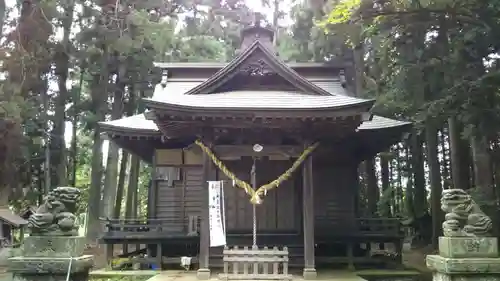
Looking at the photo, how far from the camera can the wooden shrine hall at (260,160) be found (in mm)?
10219

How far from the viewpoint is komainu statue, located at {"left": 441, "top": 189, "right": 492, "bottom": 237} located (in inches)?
289

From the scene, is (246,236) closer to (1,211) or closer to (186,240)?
(186,240)

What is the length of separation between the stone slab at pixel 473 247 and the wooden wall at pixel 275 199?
513 centimetres

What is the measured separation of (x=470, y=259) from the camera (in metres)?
7.20

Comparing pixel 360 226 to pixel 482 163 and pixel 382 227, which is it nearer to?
pixel 382 227

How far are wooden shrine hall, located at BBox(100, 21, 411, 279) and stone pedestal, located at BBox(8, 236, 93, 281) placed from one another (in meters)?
3.15

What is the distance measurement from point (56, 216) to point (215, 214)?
3.62 meters

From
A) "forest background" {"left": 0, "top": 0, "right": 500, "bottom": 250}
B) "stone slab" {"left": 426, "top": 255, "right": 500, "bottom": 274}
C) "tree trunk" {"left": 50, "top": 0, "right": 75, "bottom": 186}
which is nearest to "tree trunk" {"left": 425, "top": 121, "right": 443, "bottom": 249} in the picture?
"forest background" {"left": 0, "top": 0, "right": 500, "bottom": 250}

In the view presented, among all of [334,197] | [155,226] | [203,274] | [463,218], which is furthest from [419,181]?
[463,218]

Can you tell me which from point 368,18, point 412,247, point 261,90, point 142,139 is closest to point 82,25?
point 142,139

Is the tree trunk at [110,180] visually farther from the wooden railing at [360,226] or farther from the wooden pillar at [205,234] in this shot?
the wooden railing at [360,226]

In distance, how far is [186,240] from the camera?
41.5ft

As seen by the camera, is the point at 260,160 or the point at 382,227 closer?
the point at 260,160

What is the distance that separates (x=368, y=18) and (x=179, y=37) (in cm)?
1463
